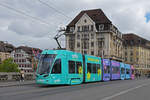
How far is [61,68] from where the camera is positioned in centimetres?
1973

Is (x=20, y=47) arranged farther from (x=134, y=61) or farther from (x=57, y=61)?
(x=57, y=61)

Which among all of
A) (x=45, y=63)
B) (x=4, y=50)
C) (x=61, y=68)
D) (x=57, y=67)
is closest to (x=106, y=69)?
(x=61, y=68)

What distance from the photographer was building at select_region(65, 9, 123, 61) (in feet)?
226

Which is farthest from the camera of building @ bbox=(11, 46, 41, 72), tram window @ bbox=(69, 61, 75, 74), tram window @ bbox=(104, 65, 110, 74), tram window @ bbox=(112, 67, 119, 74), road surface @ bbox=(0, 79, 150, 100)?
building @ bbox=(11, 46, 41, 72)

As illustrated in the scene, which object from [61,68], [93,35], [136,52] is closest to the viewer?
[61,68]

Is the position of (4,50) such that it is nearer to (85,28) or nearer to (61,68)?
(85,28)

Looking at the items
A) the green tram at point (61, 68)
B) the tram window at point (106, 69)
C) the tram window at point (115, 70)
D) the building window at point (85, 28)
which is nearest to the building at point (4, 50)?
the building window at point (85, 28)

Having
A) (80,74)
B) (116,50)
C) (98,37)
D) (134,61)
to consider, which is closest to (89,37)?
(98,37)

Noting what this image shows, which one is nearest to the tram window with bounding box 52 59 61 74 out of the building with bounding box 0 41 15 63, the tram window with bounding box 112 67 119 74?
the tram window with bounding box 112 67 119 74

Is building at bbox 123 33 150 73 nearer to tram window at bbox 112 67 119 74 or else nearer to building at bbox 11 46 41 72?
building at bbox 11 46 41 72

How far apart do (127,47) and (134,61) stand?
7.47 meters

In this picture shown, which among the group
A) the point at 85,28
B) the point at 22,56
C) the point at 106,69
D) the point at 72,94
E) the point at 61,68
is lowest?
the point at 72,94

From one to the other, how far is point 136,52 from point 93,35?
4212 cm

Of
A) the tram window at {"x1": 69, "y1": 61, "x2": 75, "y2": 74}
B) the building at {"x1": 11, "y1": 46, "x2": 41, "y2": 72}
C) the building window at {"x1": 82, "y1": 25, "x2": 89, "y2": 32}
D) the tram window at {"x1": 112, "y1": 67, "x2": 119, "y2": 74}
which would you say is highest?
the building window at {"x1": 82, "y1": 25, "x2": 89, "y2": 32}
